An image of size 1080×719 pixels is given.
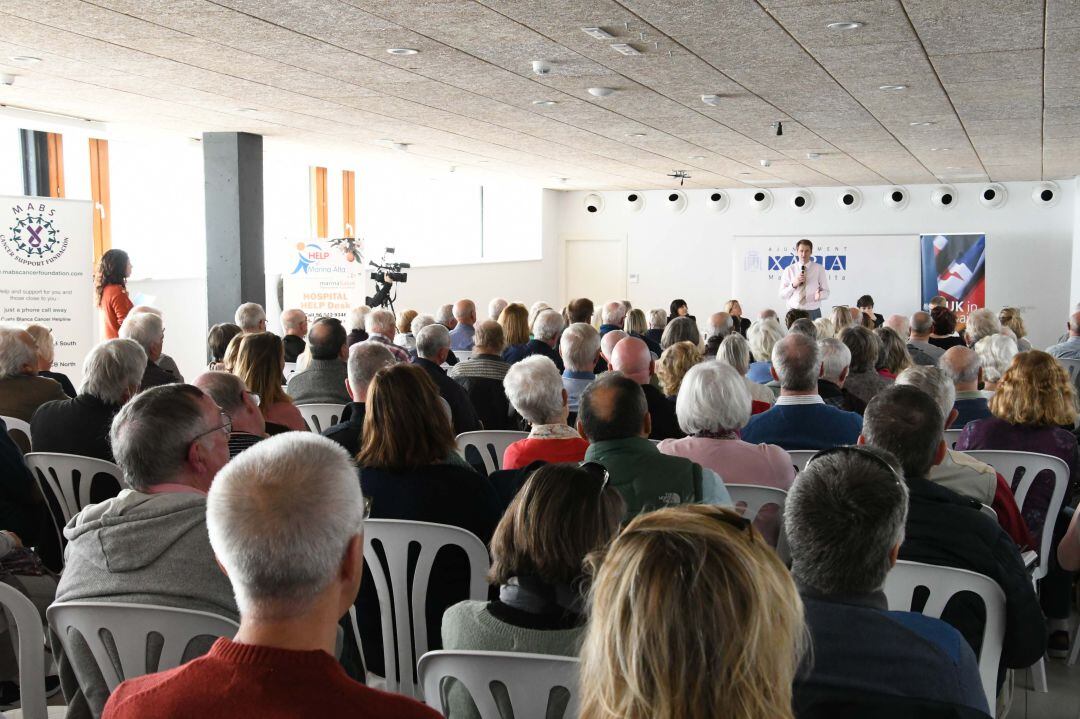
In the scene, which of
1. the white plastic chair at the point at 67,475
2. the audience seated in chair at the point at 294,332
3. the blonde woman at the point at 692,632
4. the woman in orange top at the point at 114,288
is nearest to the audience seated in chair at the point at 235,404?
the white plastic chair at the point at 67,475

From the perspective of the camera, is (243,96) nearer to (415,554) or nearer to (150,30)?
(150,30)

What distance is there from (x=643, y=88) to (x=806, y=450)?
11.9 feet

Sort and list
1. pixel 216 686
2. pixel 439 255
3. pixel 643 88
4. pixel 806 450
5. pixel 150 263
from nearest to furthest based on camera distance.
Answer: pixel 216 686 → pixel 806 450 → pixel 643 88 → pixel 150 263 → pixel 439 255

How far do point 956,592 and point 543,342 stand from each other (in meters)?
4.65

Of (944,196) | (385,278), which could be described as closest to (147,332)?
(385,278)

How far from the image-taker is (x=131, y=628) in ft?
6.45

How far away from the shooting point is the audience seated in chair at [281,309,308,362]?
736cm

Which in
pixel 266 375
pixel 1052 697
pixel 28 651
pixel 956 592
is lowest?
pixel 1052 697

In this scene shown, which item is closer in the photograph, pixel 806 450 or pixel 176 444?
pixel 176 444

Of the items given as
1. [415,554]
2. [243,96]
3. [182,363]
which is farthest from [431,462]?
[182,363]

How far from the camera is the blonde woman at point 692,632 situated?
1.12 metres

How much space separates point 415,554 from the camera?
9.09ft

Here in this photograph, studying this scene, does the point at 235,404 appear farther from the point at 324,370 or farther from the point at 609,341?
the point at 609,341

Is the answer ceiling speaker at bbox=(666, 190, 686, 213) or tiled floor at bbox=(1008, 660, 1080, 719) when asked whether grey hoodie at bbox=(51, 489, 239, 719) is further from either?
ceiling speaker at bbox=(666, 190, 686, 213)
